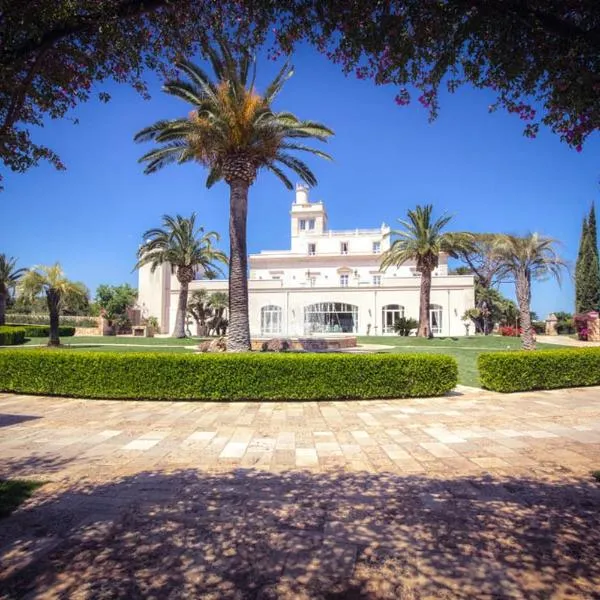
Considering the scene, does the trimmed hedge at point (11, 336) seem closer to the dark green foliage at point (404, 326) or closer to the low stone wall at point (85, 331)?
the low stone wall at point (85, 331)

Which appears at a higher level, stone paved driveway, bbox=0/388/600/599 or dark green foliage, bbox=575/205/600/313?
dark green foliage, bbox=575/205/600/313

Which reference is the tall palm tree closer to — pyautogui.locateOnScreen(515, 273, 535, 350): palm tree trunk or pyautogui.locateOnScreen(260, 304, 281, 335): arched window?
pyautogui.locateOnScreen(260, 304, 281, 335): arched window

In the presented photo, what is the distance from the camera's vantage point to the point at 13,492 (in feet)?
13.4

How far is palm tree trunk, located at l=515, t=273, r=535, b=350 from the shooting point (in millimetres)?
17266

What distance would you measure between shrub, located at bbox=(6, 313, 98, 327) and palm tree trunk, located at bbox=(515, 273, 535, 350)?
39.3m

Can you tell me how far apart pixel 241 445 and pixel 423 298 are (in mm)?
27159

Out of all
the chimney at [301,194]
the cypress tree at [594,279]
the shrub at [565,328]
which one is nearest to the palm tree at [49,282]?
the chimney at [301,194]

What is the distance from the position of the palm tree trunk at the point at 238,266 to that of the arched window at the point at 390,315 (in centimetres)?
2498

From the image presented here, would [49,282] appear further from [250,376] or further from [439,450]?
[439,450]

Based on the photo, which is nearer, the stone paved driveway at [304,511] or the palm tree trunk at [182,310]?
the stone paved driveway at [304,511]

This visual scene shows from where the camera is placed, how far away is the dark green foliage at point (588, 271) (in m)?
42.1

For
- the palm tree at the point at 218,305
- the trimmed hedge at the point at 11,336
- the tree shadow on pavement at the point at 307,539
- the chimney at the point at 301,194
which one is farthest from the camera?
the chimney at the point at 301,194

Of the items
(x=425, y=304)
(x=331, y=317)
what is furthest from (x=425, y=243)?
(x=331, y=317)

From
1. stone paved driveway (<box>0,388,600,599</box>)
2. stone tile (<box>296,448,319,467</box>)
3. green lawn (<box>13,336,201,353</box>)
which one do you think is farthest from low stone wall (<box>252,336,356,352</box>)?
stone tile (<box>296,448,319,467</box>)
